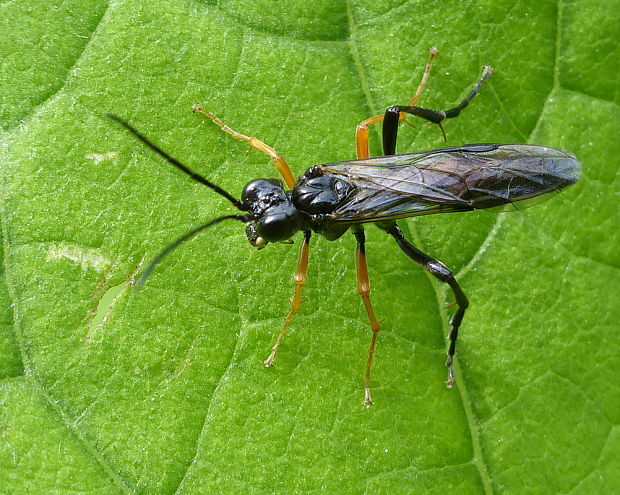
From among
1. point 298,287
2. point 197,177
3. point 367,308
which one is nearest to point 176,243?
point 197,177

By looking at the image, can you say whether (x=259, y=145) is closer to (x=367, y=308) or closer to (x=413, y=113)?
(x=413, y=113)

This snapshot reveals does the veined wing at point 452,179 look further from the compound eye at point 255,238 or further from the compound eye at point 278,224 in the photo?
the compound eye at point 255,238

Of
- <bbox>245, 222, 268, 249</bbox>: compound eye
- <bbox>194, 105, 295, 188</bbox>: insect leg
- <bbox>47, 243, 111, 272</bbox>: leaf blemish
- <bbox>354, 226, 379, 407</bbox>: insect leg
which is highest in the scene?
<bbox>194, 105, 295, 188</bbox>: insect leg

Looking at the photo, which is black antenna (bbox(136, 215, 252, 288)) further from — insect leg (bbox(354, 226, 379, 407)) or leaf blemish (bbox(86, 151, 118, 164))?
insect leg (bbox(354, 226, 379, 407))

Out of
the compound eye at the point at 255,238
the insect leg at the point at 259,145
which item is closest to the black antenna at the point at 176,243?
the compound eye at the point at 255,238

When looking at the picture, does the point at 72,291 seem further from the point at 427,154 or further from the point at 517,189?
the point at 517,189

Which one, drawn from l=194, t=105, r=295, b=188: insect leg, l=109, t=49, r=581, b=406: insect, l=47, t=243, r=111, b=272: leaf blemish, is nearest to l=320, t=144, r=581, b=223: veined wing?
l=109, t=49, r=581, b=406: insect
